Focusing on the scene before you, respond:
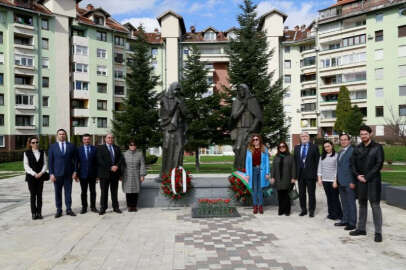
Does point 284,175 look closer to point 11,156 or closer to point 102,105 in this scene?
point 11,156

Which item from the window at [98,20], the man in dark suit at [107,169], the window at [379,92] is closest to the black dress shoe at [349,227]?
the man in dark suit at [107,169]

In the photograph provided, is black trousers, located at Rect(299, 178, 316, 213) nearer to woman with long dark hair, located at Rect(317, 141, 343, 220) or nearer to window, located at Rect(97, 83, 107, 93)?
woman with long dark hair, located at Rect(317, 141, 343, 220)

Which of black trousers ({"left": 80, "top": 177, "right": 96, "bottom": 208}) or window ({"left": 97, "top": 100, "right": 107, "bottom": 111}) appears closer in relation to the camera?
black trousers ({"left": 80, "top": 177, "right": 96, "bottom": 208})

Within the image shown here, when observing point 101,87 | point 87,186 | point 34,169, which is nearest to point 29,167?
point 34,169

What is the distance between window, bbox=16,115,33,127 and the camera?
42078 mm

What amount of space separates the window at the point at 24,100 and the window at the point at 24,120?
66.9 inches

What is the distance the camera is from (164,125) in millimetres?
10094

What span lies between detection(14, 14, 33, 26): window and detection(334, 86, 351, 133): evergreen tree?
141 feet

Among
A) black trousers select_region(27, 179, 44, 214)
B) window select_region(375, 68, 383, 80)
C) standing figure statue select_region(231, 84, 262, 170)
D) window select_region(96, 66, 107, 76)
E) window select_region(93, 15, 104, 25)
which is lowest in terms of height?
black trousers select_region(27, 179, 44, 214)

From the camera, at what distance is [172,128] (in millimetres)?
9938

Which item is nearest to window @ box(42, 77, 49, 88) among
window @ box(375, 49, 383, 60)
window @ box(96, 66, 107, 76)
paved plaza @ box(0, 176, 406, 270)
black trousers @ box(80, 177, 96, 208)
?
window @ box(96, 66, 107, 76)

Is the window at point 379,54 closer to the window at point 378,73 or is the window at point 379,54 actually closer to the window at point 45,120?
the window at point 378,73

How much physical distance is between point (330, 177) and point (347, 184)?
2.27 feet

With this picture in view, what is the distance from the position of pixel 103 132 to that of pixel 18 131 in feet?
37.0
